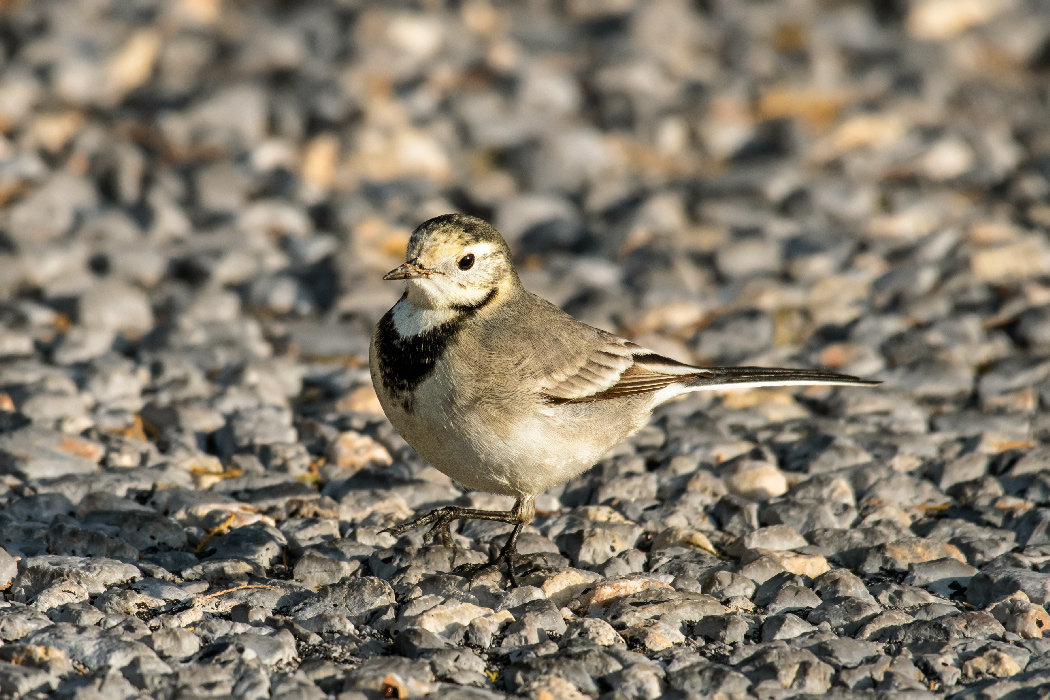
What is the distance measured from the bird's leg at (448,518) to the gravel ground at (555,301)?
0.14 metres

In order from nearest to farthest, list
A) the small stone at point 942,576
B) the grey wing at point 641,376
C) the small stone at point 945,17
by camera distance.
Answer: the small stone at point 942,576
the grey wing at point 641,376
the small stone at point 945,17

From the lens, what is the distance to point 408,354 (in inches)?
219

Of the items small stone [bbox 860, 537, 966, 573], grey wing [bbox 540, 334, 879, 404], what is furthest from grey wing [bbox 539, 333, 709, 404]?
small stone [bbox 860, 537, 966, 573]

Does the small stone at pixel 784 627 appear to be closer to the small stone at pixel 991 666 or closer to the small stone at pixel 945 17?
the small stone at pixel 991 666

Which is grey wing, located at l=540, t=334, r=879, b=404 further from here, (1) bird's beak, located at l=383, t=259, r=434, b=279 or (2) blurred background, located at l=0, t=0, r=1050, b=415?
(2) blurred background, located at l=0, t=0, r=1050, b=415

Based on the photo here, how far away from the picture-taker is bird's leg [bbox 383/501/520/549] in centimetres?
580

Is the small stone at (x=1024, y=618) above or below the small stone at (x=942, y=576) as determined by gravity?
below

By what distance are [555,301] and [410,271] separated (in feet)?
10.5

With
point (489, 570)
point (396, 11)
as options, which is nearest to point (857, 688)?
point (489, 570)

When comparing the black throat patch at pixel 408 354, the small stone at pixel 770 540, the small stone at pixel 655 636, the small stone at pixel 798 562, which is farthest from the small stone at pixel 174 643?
the small stone at pixel 770 540

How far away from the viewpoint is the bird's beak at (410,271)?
18.5ft

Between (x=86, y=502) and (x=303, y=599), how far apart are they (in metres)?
1.45

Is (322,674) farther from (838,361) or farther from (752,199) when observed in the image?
(752,199)

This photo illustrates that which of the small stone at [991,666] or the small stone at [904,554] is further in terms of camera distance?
the small stone at [904,554]
